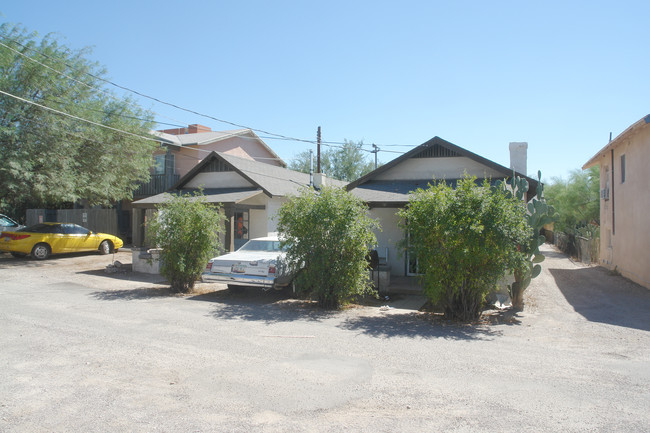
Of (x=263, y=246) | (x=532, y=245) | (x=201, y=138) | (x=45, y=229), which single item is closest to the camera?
(x=532, y=245)

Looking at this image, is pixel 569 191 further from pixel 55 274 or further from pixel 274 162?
pixel 55 274

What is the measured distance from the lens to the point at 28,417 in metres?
4.16

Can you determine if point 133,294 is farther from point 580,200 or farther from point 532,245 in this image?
point 580,200

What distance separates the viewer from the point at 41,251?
1759 centimetres

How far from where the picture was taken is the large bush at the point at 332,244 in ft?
31.5

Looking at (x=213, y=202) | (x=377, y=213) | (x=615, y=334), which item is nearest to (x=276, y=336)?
(x=615, y=334)

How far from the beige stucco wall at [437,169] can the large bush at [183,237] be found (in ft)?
22.6

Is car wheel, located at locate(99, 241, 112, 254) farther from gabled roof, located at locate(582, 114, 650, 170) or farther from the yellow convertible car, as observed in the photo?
gabled roof, located at locate(582, 114, 650, 170)

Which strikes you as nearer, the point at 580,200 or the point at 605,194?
the point at 605,194

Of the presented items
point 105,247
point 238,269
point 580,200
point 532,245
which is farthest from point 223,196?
point 580,200

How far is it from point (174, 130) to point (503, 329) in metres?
30.1

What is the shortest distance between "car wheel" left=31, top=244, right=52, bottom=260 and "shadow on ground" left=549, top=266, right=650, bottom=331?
1814 cm

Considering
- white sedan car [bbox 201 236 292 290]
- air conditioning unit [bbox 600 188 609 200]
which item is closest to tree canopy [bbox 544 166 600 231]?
air conditioning unit [bbox 600 188 609 200]

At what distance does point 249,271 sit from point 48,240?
11660 mm
